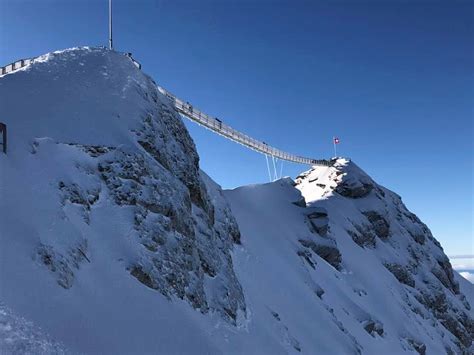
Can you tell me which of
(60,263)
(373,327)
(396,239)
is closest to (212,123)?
(373,327)

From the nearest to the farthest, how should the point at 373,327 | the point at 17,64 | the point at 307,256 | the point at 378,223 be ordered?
the point at 17,64
the point at 373,327
the point at 307,256
the point at 378,223

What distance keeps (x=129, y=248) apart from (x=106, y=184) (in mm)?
3127

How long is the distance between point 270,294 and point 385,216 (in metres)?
40.0

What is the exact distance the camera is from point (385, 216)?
61000mm

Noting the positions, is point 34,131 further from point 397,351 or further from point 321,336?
point 397,351

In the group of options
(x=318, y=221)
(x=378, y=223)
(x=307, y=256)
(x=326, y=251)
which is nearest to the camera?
(x=307, y=256)

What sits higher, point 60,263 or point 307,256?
point 307,256

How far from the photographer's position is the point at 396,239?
61688 mm

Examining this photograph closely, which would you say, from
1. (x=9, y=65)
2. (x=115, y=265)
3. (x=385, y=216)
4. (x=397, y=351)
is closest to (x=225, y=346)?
(x=115, y=265)

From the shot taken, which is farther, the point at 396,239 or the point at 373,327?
the point at 396,239

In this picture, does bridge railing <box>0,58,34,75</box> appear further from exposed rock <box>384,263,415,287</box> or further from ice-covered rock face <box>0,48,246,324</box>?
exposed rock <box>384,263,415,287</box>

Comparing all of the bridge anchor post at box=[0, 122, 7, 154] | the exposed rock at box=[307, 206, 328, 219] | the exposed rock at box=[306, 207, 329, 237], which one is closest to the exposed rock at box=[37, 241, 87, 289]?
the bridge anchor post at box=[0, 122, 7, 154]

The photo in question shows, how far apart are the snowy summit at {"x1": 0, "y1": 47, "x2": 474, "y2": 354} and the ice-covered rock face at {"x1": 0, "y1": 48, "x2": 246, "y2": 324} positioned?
0.18 ft

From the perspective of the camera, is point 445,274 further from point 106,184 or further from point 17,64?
point 17,64
